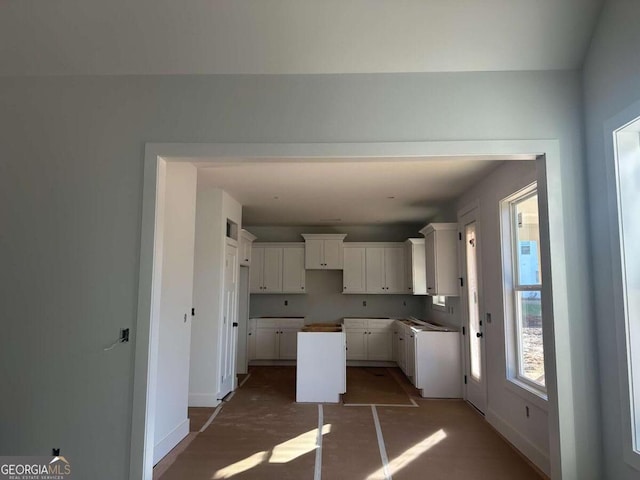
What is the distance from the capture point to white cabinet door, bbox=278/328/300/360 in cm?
701

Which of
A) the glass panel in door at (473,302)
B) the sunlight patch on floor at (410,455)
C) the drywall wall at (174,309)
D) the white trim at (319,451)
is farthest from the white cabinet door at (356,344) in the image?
the drywall wall at (174,309)

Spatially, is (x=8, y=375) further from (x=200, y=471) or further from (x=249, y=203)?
(x=249, y=203)

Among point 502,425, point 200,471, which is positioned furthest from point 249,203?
point 502,425

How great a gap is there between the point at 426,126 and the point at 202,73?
5.10ft

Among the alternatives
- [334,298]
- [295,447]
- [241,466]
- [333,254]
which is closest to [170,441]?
[241,466]

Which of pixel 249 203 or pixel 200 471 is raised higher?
pixel 249 203

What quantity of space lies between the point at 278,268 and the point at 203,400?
3.19 meters

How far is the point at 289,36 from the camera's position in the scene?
2.38m

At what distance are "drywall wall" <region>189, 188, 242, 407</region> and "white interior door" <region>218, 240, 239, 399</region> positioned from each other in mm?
141

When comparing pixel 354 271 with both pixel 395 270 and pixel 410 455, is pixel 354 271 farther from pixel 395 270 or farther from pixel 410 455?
pixel 410 455

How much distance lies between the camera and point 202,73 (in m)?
2.58

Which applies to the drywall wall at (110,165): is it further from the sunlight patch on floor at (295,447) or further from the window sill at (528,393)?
the sunlight patch on floor at (295,447)

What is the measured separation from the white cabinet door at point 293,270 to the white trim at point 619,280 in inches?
219

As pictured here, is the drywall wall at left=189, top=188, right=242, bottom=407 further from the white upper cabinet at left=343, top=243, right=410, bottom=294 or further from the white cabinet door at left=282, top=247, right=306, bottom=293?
the white upper cabinet at left=343, top=243, right=410, bottom=294
